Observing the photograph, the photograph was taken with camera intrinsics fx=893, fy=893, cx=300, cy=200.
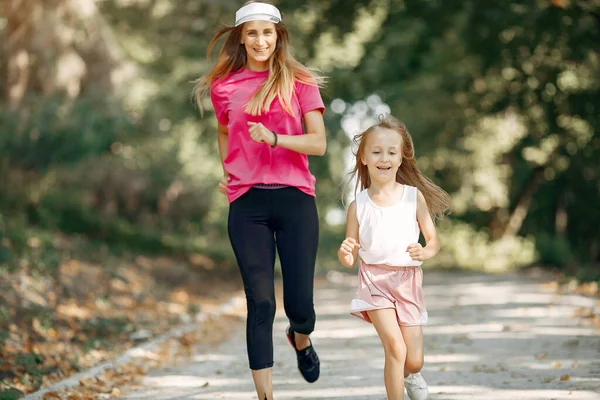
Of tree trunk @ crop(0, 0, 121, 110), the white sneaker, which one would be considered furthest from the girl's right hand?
tree trunk @ crop(0, 0, 121, 110)

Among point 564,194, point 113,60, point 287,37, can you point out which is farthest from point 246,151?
point 564,194

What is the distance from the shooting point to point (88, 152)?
1313cm

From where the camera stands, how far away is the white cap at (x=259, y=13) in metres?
5.33

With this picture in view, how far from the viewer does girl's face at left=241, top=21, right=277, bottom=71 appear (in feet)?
17.4

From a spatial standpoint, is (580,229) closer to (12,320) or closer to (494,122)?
(494,122)

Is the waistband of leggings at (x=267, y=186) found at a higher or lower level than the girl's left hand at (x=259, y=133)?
lower

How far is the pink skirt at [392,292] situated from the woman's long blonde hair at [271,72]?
1.06 m

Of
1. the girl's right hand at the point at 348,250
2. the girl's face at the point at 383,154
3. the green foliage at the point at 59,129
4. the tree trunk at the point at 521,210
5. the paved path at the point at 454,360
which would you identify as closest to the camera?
the girl's right hand at the point at 348,250

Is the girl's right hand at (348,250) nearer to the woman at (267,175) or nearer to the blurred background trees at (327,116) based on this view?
the woman at (267,175)

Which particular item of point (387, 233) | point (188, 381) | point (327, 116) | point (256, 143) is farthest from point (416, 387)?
point (327, 116)

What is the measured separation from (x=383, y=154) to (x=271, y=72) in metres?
0.82

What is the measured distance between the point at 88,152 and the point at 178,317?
295cm

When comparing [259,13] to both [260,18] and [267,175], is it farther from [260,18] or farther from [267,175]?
[267,175]

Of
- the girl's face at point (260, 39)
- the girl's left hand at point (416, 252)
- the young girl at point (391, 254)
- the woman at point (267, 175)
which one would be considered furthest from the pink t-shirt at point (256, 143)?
the girl's left hand at point (416, 252)
